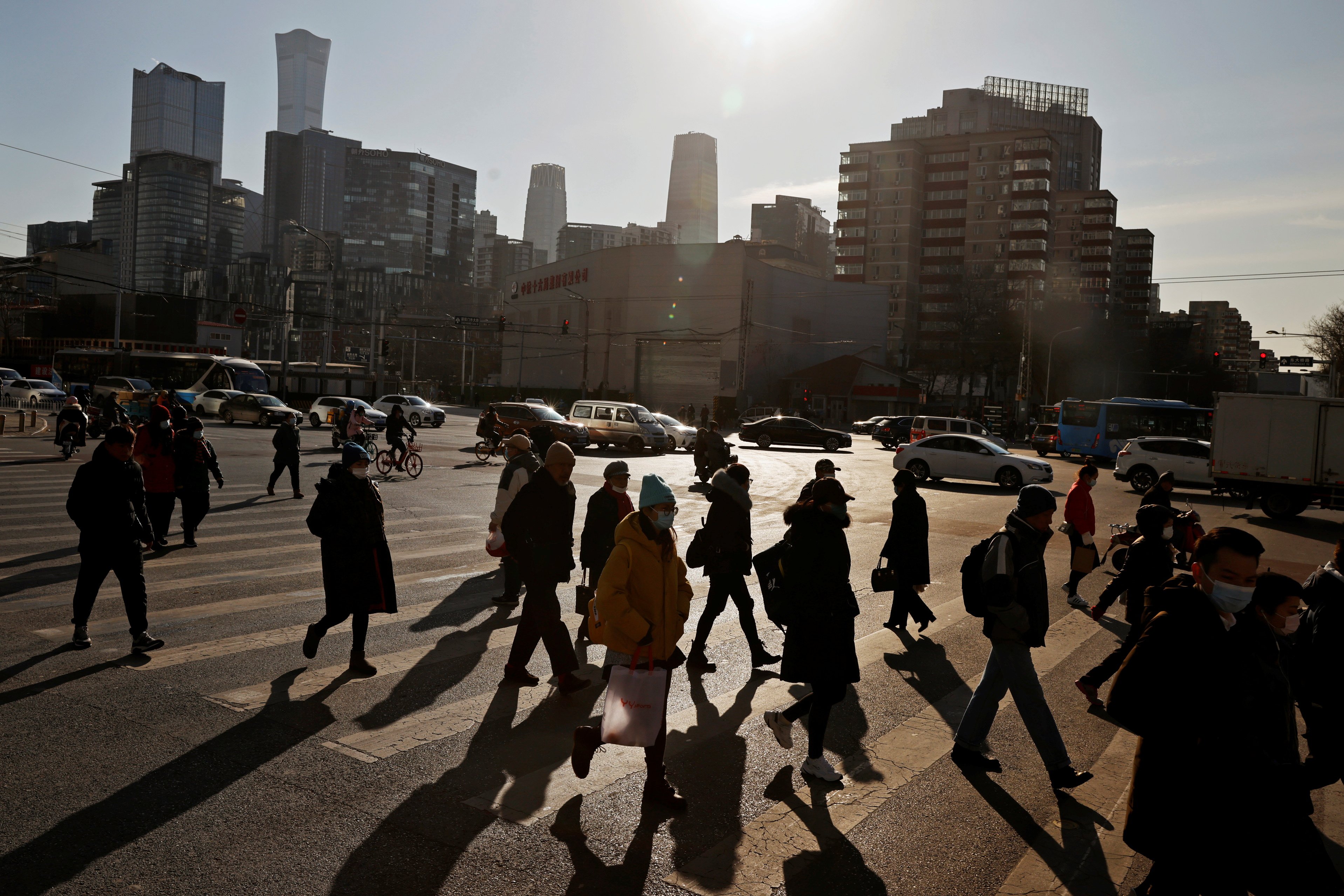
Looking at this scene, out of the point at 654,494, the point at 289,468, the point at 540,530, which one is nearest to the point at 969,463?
the point at 289,468

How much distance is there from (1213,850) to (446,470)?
23148mm

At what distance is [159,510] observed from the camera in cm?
1162

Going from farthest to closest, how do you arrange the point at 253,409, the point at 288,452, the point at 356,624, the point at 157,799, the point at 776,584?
1. the point at 253,409
2. the point at 288,452
3. the point at 356,624
4. the point at 776,584
5. the point at 157,799

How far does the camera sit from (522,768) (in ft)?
17.6

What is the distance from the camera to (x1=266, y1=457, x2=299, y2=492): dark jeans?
16844 millimetres

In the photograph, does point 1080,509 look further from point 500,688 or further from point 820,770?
point 500,688

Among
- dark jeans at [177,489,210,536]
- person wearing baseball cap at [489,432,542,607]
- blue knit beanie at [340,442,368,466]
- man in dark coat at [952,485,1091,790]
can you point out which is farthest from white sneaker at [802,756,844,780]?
dark jeans at [177,489,210,536]

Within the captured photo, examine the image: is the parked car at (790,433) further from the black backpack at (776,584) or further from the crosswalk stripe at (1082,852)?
the crosswalk stripe at (1082,852)

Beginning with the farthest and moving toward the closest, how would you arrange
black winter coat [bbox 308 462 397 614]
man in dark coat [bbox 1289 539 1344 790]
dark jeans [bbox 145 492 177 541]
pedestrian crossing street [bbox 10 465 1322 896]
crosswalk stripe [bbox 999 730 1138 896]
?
1. dark jeans [bbox 145 492 177 541]
2. black winter coat [bbox 308 462 397 614]
3. pedestrian crossing street [bbox 10 465 1322 896]
4. crosswalk stripe [bbox 999 730 1138 896]
5. man in dark coat [bbox 1289 539 1344 790]

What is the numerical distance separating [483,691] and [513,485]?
283 centimetres

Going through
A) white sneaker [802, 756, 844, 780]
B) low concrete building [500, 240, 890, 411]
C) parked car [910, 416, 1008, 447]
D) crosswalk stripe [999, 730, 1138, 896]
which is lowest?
crosswalk stripe [999, 730, 1138, 896]

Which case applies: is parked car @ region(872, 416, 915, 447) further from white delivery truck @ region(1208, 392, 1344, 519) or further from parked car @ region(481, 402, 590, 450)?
white delivery truck @ region(1208, 392, 1344, 519)

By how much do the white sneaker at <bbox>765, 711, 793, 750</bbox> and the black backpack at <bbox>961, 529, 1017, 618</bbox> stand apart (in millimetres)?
1296

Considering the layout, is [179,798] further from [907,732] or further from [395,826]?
[907,732]
